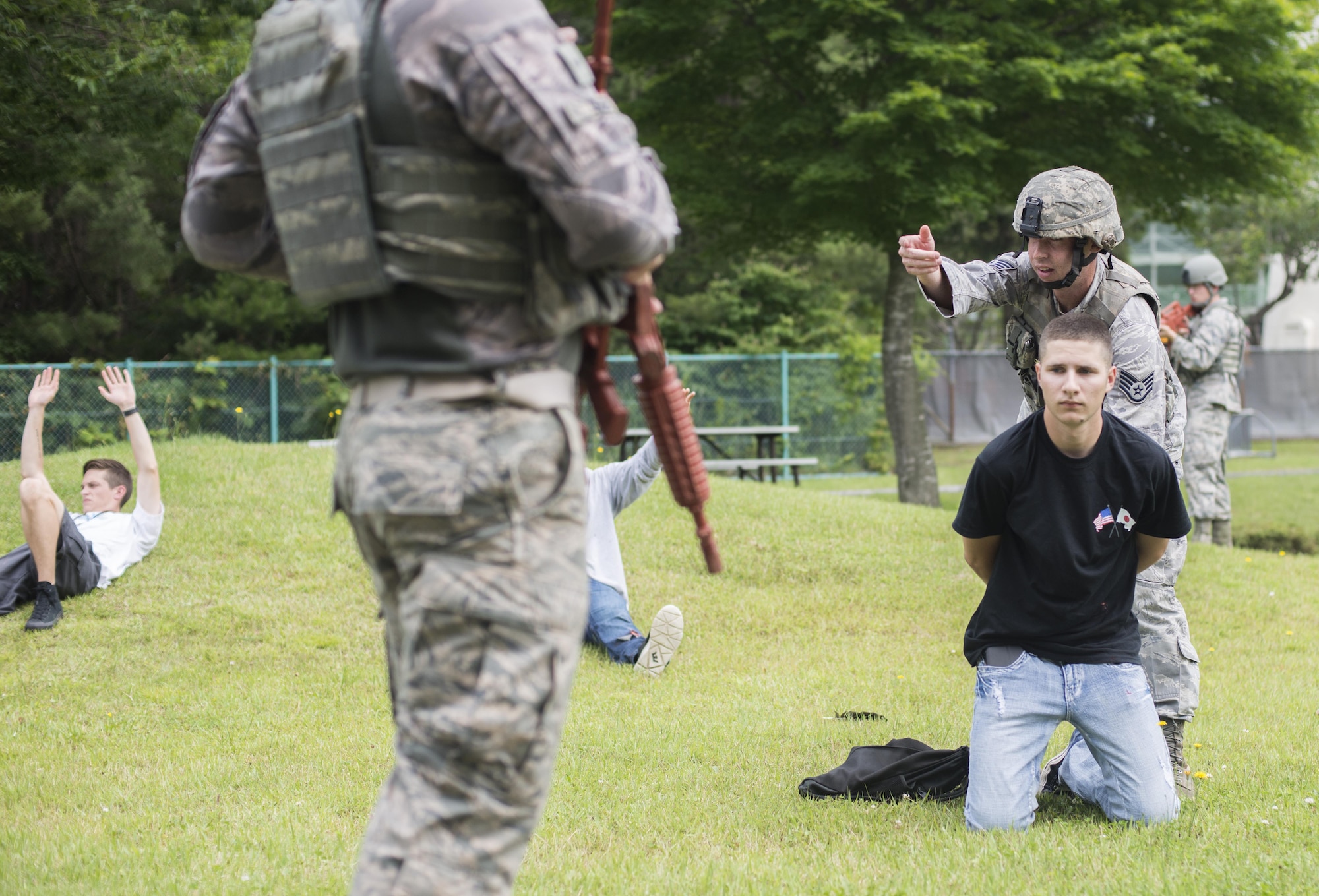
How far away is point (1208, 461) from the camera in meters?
11.8

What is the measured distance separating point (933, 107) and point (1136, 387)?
937cm

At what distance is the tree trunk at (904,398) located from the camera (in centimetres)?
1575

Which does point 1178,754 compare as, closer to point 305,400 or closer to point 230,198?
point 230,198

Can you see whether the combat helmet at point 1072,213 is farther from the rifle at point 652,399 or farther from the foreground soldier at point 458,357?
the foreground soldier at point 458,357

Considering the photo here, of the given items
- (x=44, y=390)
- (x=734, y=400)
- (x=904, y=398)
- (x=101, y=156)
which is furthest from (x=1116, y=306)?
(x=734, y=400)

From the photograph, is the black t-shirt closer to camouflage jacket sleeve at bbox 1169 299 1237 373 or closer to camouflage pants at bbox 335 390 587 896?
camouflage pants at bbox 335 390 587 896

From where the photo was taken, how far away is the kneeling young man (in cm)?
432

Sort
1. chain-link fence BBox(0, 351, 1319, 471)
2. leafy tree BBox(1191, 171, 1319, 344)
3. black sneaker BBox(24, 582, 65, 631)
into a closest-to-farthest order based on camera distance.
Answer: black sneaker BBox(24, 582, 65, 631), chain-link fence BBox(0, 351, 1319, 471), leafy tree BBox(1191, 171, 1319, 344)

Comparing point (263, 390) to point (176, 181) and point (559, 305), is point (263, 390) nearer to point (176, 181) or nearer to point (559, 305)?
point (176, 181)

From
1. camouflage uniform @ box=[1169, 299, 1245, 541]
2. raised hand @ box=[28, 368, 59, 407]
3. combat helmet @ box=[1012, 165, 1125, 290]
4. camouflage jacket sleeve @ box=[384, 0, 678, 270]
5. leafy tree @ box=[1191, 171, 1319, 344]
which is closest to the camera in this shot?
camouflage jacket sleeve @ box=[384, 0, 678, 270]

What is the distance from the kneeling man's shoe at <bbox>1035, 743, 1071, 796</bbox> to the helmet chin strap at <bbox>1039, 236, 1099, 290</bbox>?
1.84 metres

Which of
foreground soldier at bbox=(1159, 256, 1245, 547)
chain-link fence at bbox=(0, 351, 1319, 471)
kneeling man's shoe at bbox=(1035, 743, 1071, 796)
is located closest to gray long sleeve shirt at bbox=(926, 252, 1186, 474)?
kneeling man's shoe at bbox=(1035, 743, 1071, 796)

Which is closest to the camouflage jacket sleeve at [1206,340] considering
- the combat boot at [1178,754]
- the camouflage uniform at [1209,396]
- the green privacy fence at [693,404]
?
the camouflage uniform at [1209,396]

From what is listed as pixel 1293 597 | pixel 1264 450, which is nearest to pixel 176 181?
pixel 1293 597
